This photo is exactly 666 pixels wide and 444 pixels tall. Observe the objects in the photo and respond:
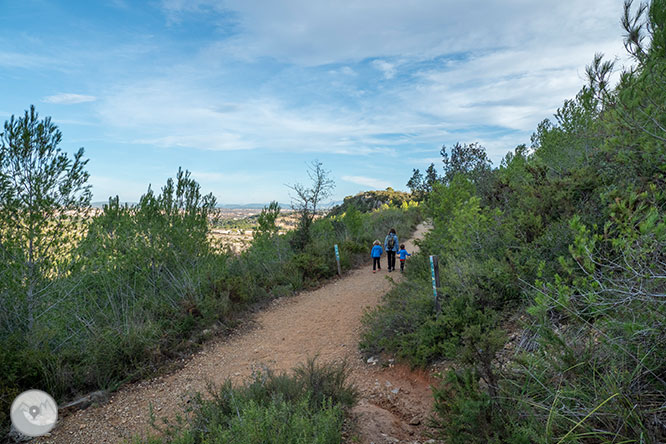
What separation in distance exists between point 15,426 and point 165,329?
106 inches

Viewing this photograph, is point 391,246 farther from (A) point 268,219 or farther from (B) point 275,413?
(B) point 275,413

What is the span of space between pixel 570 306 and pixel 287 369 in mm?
4192

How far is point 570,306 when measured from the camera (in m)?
3.09

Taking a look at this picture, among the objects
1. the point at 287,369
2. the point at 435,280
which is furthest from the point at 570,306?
the point at 287,369

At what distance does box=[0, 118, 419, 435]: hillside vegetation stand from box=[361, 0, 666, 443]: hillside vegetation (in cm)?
185

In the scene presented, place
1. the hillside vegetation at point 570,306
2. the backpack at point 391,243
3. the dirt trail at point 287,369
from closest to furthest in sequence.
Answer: the hillside vegetation at point 570,306 → the dirt trail at point 287,369 → the backpack at point 391,243

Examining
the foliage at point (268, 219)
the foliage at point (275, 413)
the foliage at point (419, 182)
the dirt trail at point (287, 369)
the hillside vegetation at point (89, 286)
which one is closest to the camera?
the foliage at point (275, 413)

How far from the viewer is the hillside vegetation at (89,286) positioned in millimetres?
5344

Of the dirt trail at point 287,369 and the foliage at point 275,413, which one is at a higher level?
the foliage at point 275,413

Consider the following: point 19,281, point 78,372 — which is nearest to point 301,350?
point 78,372

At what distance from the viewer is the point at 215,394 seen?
4137mm

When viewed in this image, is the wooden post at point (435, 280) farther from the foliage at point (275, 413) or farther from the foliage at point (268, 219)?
the foliage at point (268, 219)

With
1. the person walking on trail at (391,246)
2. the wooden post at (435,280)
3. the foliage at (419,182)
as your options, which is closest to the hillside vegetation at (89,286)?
the wooden post at (435,280)

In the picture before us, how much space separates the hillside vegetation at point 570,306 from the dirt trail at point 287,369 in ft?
1.61
